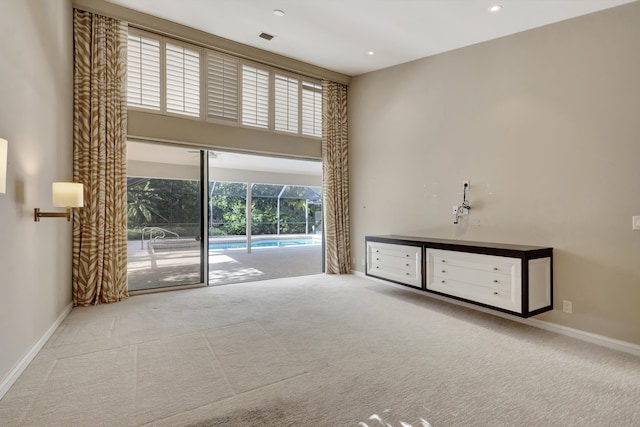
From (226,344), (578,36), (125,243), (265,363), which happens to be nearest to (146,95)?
(125,243)

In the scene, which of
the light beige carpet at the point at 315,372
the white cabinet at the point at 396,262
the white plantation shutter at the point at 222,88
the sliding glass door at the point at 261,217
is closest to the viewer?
the light beige carpet at the point at 315,372

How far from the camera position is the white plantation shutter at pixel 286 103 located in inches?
210

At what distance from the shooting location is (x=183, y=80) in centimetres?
450

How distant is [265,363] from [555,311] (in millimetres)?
2946

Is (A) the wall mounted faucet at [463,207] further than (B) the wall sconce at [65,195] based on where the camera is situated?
Yes

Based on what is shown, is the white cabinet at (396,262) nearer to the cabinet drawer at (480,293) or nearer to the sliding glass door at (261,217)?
the cabinet drawer at (480,293)

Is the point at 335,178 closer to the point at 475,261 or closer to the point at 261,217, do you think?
the point at 475,261

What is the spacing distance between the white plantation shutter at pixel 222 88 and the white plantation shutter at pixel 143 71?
2.24ft

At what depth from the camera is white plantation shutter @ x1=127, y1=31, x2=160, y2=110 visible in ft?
13.7

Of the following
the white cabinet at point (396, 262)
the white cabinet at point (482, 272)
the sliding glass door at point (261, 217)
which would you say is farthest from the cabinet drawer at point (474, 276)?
the sliding glass door at point (261, 217)

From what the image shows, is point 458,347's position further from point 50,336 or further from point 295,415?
point 50,336

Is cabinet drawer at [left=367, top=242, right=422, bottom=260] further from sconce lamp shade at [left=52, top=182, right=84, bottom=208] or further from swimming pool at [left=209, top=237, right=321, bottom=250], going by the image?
swimming pool at [left=209, top=237, right=321, bottom=250]

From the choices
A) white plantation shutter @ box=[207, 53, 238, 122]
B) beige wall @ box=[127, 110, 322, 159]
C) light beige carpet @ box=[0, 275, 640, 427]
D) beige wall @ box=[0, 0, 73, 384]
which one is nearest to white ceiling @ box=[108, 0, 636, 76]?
white plantation shutter @ box=[207, 53, 238, 122]

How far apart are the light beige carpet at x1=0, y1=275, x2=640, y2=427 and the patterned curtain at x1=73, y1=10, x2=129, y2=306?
Answer: 46 centimetres
